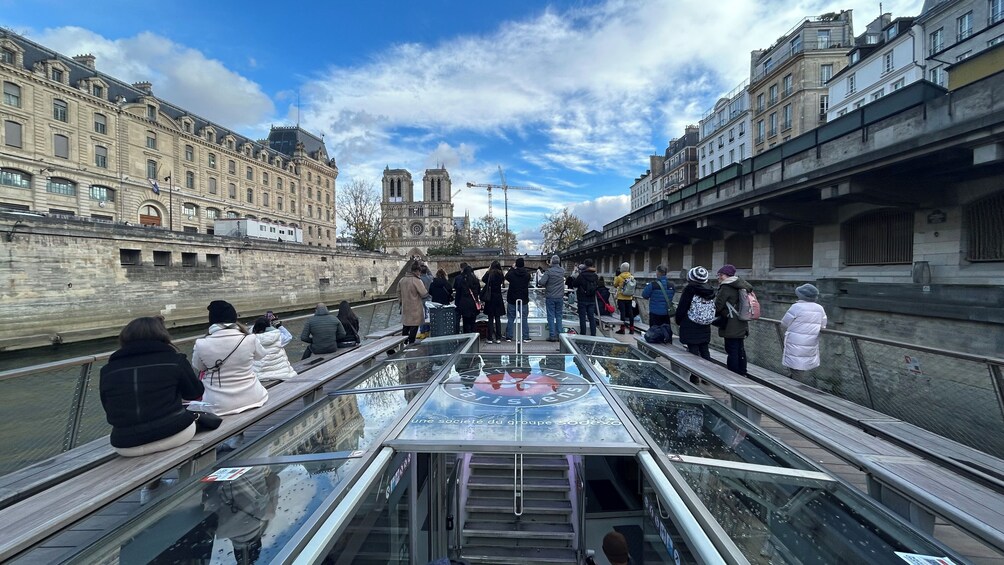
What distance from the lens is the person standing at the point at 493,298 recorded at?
802cm

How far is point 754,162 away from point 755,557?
17246mm

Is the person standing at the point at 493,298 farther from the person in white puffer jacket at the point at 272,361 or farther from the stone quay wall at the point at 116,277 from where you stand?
the stone quay wall at the point at 116,277

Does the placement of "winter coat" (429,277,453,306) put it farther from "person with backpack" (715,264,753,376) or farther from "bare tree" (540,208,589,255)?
"bare tree" (540,208,589,255)

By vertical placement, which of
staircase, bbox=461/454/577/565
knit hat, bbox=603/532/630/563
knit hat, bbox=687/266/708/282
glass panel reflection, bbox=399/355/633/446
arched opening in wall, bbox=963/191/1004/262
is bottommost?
staircase, bbox=461/454/577/565

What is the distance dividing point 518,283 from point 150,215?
5044 centimetres

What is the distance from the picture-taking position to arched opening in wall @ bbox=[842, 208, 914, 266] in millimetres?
10781

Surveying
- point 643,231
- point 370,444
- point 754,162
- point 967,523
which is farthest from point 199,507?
point 643,231

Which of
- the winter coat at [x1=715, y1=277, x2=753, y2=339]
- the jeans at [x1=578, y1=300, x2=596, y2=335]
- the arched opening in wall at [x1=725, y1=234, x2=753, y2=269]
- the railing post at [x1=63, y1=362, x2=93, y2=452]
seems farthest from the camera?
the arched opening in wall at [x1=725, y1=234, x2=753, y2=269]

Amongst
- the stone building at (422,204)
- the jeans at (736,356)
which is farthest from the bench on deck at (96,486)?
the stone building at (422,204)

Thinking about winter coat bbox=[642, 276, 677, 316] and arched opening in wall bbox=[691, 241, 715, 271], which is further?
arched opening in wall bbox=[691, 241, 715, 271]

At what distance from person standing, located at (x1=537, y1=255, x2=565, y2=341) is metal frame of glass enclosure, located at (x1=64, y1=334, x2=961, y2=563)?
4343mm

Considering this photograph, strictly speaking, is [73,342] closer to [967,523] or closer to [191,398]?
[191,398]

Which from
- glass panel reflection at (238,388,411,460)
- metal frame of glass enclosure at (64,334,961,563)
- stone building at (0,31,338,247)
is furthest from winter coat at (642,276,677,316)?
stone building at (0,31,338,247)

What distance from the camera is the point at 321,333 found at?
25.1 feet
